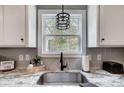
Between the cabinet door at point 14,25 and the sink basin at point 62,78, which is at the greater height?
the cabinet door at point 14,25

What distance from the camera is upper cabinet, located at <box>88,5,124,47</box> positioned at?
2398mm

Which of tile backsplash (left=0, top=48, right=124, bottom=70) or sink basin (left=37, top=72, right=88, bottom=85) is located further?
tile backsplash (left=0, top=48, right=124, bottom=70)

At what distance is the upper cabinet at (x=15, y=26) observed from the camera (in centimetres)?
249

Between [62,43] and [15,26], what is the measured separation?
95 centimetres

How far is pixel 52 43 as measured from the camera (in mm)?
3027

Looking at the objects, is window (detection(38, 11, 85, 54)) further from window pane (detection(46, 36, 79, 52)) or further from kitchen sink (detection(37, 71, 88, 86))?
kitchen sink (detection(37, 71, 88, 86))

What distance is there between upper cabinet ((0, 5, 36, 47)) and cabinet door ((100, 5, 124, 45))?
118 cm

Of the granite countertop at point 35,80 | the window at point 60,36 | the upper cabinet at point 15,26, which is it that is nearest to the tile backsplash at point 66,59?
the window at point 60,36

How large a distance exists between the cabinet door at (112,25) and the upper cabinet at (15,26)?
3.88 ft

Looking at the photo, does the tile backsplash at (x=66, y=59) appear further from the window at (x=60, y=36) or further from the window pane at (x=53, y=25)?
the window pane at (x=53, y=25)

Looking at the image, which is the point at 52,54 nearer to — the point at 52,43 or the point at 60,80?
the point at 52,43

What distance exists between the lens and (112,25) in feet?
7.98

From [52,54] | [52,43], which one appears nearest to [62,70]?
[52,54]

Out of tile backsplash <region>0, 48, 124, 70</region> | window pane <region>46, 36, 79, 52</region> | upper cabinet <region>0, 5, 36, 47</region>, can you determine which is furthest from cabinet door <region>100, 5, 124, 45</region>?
upper cabinet <region>0, 5, 36, 47</region>
